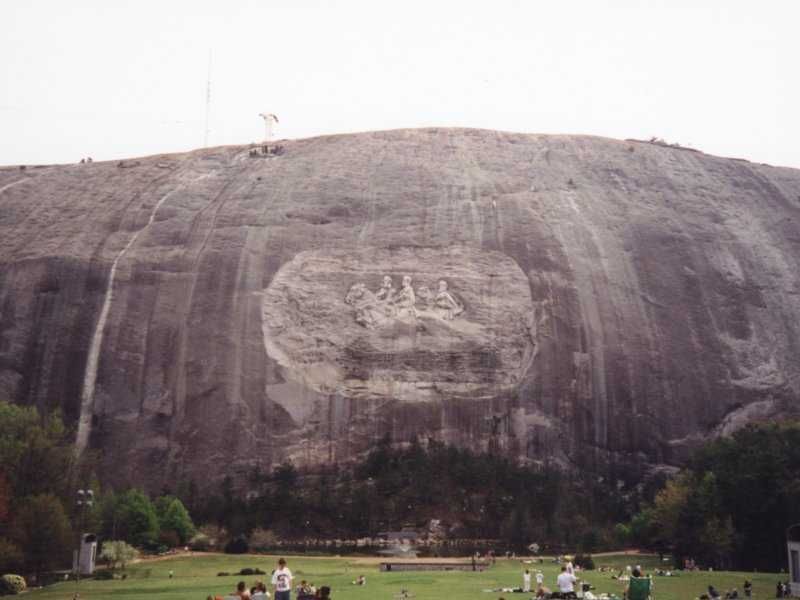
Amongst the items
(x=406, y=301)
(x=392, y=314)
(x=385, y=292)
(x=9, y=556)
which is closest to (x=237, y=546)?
(x=9, y=556)

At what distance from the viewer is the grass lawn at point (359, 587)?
2141cm

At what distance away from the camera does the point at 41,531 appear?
27172 millimetres

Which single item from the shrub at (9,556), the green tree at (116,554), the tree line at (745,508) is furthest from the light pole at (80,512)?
the tree line at (745,508)

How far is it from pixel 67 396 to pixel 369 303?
49.6ft

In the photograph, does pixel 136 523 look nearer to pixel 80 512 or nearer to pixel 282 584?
pixel 80 512

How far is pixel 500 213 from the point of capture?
5184cm

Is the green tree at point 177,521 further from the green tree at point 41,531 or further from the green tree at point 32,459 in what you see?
the green tree at point 41,531

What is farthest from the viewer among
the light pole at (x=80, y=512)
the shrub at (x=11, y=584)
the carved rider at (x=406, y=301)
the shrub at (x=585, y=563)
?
the carved rider at (x=406, y=301)

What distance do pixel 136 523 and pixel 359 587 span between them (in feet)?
54.2

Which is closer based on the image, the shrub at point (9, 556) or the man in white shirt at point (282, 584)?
the man in white shirt at point (282, 584)

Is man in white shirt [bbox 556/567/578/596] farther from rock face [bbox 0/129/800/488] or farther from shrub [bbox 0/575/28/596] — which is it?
rock face [bbox 0/129/800/488]

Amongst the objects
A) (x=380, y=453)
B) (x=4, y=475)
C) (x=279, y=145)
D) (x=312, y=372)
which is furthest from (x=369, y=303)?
(x=4, y=475)

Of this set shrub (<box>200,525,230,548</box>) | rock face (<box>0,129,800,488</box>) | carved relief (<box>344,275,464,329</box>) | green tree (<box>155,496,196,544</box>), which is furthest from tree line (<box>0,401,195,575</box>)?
carved relief (<box>344,275,464,329</box>)

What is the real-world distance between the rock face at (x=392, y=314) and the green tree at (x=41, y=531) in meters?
15.7
